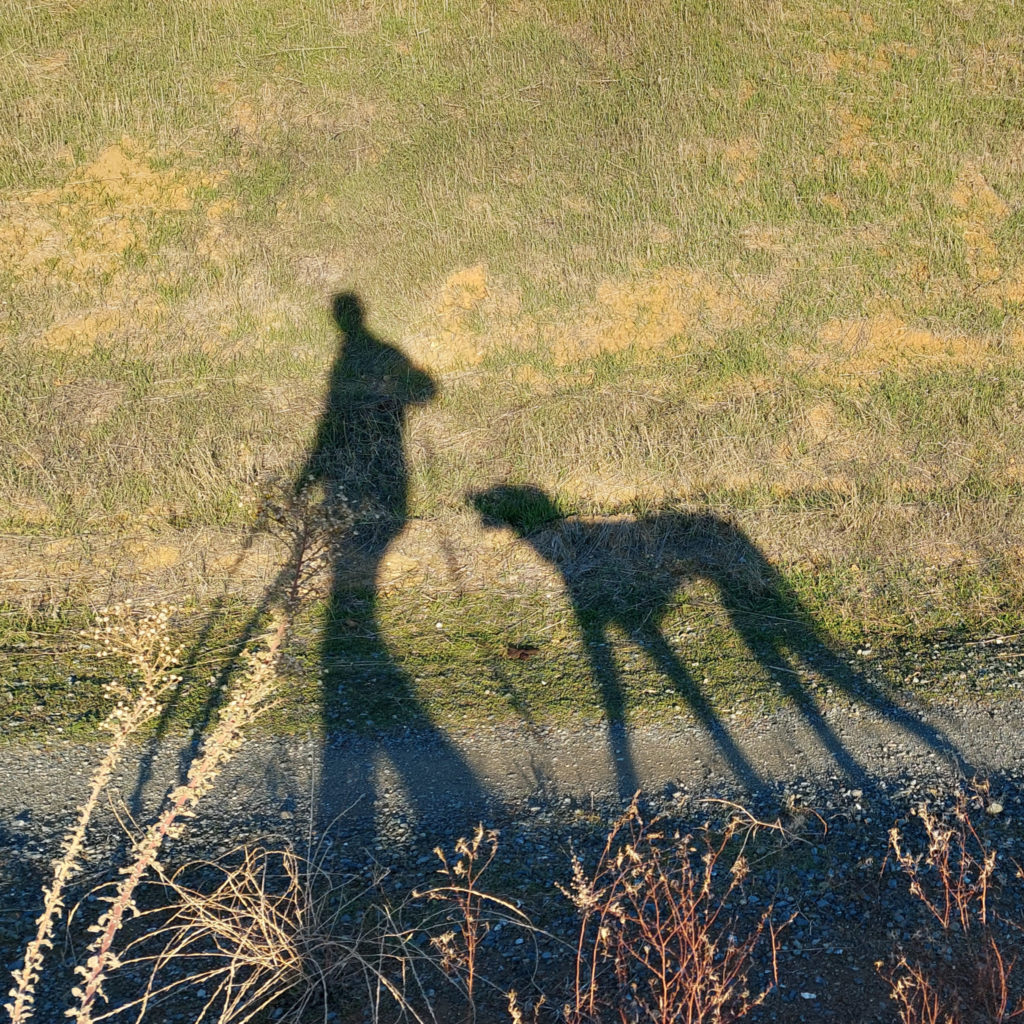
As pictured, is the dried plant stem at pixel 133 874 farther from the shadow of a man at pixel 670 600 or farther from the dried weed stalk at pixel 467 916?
the shadow of a man at pixel 670 600

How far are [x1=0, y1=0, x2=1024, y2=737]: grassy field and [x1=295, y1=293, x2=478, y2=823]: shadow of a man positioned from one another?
14cm

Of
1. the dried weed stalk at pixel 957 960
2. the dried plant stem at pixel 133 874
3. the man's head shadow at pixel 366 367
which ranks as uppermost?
the man's head shadow at pixel 366 367

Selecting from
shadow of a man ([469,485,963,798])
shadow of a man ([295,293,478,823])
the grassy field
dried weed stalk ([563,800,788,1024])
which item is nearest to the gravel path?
shadow of a man ([469,485,963,798])

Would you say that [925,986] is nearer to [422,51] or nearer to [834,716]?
[834,716]

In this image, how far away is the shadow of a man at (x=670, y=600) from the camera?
5.83m

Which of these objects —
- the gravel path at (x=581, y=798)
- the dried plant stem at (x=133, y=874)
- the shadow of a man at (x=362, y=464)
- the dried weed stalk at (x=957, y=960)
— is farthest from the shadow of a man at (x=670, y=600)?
the dried plant stem at (x=133, y=874)

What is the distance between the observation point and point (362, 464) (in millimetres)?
8820

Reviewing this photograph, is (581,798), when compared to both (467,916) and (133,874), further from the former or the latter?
(133,874)

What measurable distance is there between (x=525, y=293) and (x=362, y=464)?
2.50 m

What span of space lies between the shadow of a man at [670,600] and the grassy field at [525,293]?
8 cm

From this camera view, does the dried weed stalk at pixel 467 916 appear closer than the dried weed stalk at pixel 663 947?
No

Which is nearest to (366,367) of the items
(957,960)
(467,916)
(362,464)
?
(362,464)

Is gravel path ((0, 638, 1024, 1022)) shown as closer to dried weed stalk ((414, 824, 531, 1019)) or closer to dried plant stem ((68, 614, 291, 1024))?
dried weed stalk ((414, 824, 531, 1019))

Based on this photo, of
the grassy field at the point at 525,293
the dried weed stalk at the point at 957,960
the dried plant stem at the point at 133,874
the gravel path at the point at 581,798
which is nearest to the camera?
the dried plant stem at the point at 133,874
